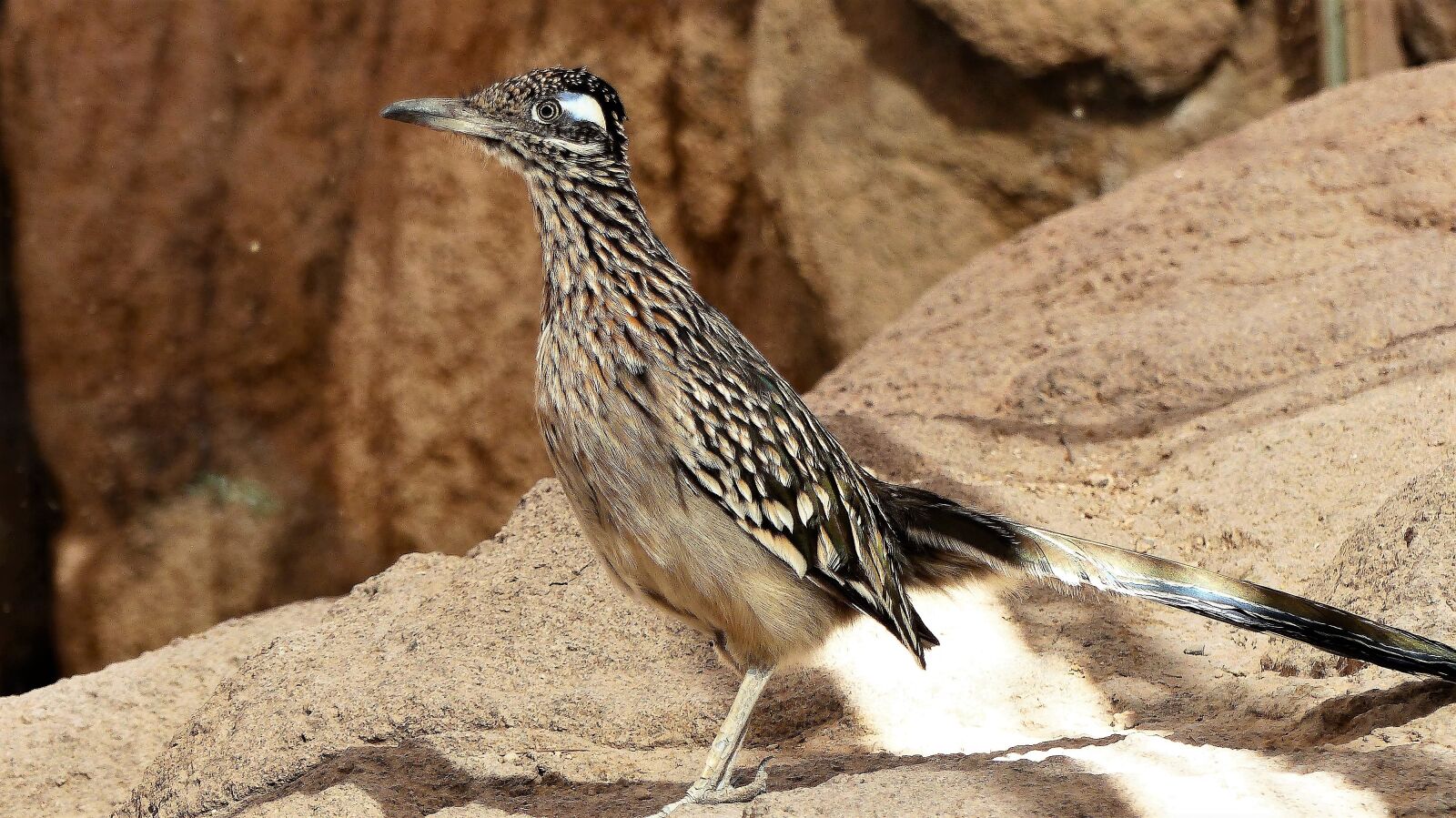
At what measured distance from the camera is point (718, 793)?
3.57m

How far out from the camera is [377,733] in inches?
169

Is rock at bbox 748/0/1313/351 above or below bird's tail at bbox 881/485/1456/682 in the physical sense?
above

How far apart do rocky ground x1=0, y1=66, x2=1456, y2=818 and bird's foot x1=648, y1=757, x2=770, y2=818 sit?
11 centimetres

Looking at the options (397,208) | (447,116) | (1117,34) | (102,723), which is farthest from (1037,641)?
(397,208)

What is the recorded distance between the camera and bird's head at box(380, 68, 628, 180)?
385 cm

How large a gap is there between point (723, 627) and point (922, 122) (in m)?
5.65

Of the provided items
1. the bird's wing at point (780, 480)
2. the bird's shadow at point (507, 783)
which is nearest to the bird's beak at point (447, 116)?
the bird's wing at point (780, 480)

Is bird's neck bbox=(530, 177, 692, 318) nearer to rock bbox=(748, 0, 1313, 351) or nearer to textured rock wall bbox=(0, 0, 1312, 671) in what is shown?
textured rock wall bbox=(0, 0, 1312, 671)

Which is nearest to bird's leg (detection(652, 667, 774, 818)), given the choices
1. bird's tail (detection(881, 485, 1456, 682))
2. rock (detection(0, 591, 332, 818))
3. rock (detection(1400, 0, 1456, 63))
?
bird's tail (detection(881, 485, 1456, 682))

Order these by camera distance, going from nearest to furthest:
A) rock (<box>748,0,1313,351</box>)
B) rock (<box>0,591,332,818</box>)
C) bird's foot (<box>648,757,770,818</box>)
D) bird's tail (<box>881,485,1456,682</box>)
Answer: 1. bird's tail (<box>881,485,1456,682</box>)
2. bird's foot (<box>648,757,770,818</box>)
3. rock (<box>0,591,332,818</box>)
4. rock (<box>748,0,1313,351</box>)

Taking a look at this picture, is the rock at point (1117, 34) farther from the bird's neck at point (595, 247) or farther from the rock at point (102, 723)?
the rock at point (102, 723)

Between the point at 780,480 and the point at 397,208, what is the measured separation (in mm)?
5720

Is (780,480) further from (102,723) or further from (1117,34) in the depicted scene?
(1117,34)

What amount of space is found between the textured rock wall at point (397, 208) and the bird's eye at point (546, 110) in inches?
190
